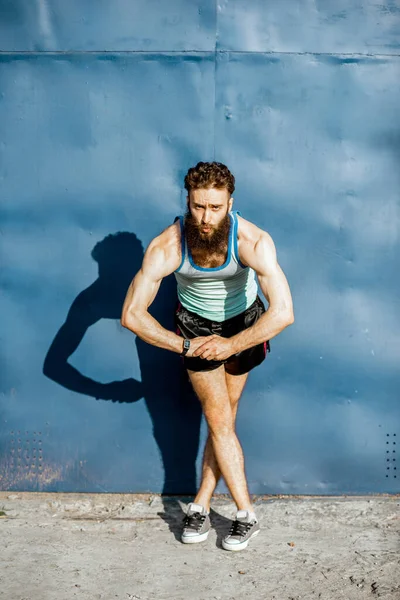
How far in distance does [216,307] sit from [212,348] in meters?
0.31

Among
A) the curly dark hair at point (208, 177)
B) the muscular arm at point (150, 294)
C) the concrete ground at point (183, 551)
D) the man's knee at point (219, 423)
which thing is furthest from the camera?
the man's knee at point (219, 423)

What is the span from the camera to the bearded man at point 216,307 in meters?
3.78

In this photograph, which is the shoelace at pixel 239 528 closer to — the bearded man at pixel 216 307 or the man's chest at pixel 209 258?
the bearded man at pixel 216 307

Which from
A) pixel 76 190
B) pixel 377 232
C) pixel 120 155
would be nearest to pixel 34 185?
pixel 76 190

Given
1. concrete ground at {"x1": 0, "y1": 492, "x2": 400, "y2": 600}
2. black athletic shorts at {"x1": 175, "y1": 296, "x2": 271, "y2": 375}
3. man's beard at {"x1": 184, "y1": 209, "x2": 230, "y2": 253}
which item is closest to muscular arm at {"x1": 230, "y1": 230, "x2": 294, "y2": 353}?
man's beard at {"x1": 184, "y1": 209, "x2": 230, "y2": 253}

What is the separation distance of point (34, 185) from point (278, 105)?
1436mm

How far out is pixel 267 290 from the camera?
150 inches

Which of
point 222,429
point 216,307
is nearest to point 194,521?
point 222,429

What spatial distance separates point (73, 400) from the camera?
4566 millimetres

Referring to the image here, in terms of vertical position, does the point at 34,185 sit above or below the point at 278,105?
below

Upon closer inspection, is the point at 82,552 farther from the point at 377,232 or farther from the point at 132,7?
the point at 132,7

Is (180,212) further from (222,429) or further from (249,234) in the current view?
(222,429)

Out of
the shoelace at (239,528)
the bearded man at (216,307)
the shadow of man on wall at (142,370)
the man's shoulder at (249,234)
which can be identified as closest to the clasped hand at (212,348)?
the bearded man at (216,307)

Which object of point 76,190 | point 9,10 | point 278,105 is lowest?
point 76,190
